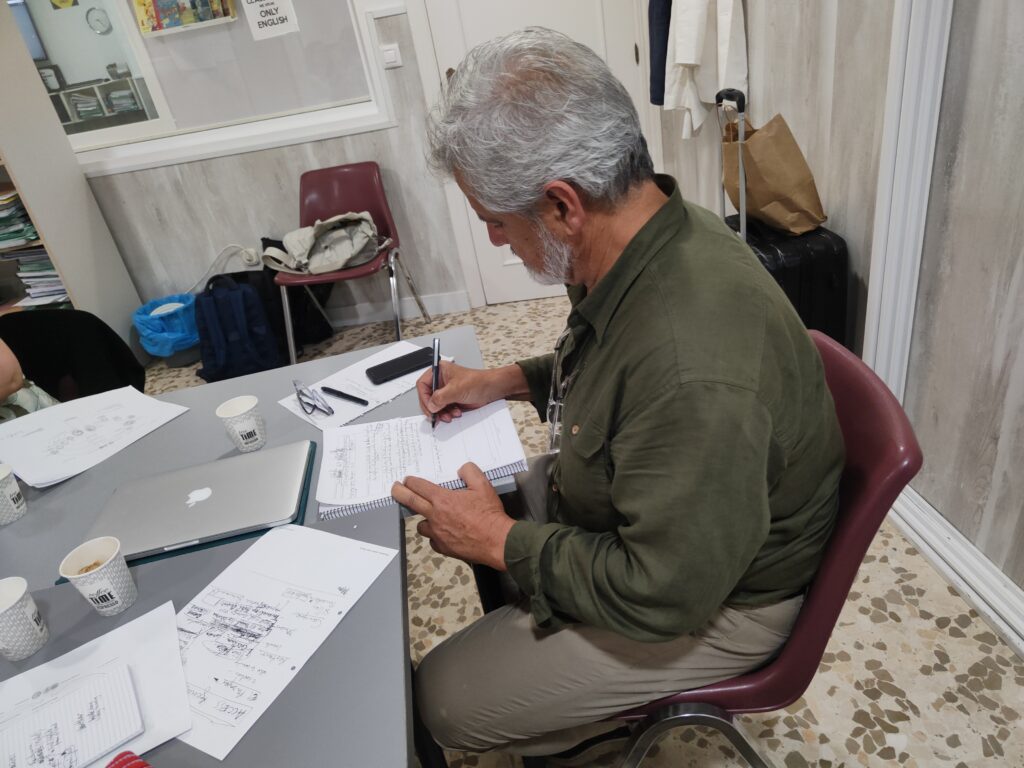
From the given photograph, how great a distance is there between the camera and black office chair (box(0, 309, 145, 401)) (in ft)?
6.00

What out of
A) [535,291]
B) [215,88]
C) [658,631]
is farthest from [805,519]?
[215,88]

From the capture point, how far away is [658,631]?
76 centimetres

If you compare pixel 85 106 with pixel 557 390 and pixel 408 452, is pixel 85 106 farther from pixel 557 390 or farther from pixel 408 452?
pixel 557 390

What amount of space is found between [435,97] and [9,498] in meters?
2.04

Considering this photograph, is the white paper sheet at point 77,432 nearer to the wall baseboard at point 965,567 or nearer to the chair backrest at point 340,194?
the wall baseboard at point 965,567

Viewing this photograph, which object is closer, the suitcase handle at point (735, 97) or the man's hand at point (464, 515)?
the man's hand at point (464, 515)

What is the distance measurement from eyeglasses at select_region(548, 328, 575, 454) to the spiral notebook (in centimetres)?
9

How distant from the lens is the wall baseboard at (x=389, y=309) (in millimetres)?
3516

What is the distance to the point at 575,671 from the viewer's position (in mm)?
891

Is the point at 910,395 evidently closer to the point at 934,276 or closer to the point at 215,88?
the point at 934,276

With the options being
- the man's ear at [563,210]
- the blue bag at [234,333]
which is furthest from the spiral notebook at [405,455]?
the blue bag at [234,333]

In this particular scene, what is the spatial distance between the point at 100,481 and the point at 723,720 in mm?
1099

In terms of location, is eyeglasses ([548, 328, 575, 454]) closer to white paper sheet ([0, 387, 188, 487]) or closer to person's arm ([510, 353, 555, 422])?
person's arm ([510, 353, 555, 422])

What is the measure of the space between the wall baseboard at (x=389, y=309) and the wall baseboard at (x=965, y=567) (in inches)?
92.7
